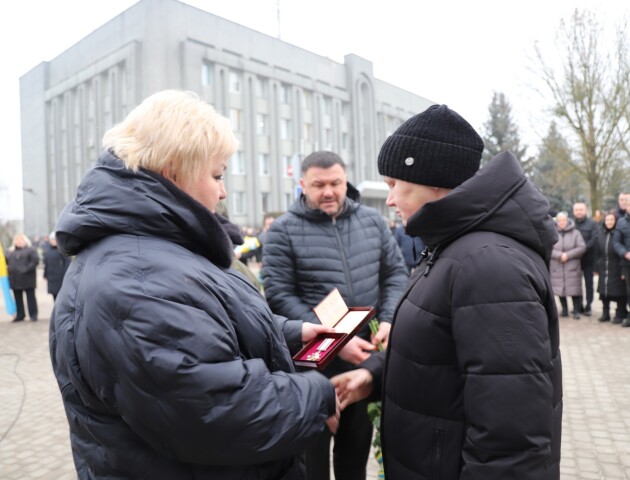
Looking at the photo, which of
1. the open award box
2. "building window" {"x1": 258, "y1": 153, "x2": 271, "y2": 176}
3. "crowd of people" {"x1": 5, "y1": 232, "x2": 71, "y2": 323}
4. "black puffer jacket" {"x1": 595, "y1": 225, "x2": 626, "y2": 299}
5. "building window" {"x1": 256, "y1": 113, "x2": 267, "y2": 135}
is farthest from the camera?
"building window" {"x1": 256, "y1": 113, "x2": 267, "y2": 135}

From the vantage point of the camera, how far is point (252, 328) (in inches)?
61.2

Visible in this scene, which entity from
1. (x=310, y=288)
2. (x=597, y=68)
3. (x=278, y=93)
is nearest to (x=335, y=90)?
(x=278, y=93)

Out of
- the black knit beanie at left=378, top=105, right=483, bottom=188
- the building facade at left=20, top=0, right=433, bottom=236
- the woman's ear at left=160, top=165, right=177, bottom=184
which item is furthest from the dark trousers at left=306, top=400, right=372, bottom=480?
the building facade at left=20, top=0, right=433, bottom=236

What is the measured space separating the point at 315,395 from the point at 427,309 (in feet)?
1.45

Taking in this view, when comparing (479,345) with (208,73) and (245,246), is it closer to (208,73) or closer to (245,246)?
(245,246)

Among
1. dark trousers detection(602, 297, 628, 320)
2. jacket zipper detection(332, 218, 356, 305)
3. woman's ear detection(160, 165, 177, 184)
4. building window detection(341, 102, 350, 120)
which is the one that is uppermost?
building window detection(341, 102, 350, 120)

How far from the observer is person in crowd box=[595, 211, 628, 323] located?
9312 millimetres

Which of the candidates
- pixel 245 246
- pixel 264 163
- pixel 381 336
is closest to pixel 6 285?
pixel 245 246

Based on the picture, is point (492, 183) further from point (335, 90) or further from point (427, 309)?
point (335, 90)

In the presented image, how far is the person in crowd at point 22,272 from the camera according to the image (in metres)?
12.1

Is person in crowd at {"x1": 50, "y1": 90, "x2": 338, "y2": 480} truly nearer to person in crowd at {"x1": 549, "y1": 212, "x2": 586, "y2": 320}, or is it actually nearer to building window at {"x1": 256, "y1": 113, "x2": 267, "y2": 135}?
person in crowd at {"x1": 549, "y1": 212, "x2": 586, "y2": 320}

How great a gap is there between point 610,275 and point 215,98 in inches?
1204

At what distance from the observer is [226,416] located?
4.46 ft

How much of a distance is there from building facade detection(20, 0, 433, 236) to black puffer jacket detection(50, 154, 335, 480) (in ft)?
108
